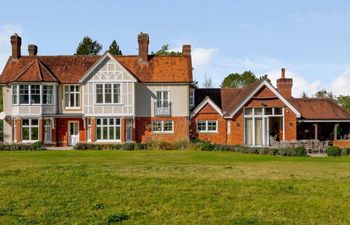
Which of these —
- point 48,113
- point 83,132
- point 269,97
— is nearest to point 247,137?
point 269,97

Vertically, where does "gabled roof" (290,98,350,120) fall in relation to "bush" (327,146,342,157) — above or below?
above

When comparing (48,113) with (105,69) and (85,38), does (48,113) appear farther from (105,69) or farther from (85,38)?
(85,38)

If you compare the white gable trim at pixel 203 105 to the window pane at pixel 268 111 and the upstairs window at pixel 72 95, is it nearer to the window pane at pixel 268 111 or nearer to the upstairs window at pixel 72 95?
the window pane at pixel 268 111

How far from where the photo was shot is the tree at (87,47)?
7562 centimetres

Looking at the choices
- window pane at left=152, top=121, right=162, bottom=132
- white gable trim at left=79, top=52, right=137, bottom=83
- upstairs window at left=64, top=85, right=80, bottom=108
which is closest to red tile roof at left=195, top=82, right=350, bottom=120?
window pane at left=152, top=121, right=162, bottom=132

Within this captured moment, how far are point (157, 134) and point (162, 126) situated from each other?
85 centimetres

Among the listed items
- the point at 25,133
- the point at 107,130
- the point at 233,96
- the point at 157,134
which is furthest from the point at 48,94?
the point at 233,96

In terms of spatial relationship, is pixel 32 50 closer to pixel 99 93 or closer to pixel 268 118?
pixel 99 93

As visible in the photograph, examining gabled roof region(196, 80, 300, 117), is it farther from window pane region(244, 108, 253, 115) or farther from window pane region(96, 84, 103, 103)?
window pane region(96, 84, 103, 103)

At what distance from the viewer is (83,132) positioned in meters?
40.5

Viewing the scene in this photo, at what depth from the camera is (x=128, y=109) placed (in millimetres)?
39531

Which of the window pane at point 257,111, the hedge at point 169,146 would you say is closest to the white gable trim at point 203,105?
the window pane at point 257,111

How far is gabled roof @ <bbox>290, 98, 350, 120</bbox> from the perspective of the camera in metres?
39.1

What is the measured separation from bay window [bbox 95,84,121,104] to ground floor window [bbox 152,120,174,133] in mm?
3918
